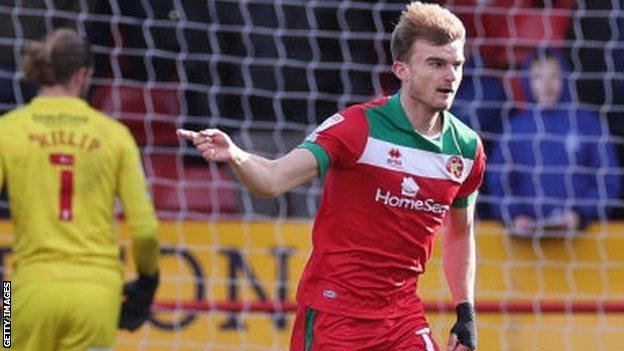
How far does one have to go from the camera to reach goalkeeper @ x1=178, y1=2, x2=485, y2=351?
5.55 m

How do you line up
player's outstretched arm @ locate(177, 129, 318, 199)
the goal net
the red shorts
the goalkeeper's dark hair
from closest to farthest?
player's outstretched arm @ locate(177, 129, 318, 199), the red shorts, the goalkeeper's dark hair, the goal net

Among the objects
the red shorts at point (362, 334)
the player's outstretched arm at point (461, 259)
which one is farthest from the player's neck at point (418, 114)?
the red shorts at point (362, 334)

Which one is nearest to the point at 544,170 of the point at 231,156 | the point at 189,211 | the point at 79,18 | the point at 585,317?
the point at 585,317

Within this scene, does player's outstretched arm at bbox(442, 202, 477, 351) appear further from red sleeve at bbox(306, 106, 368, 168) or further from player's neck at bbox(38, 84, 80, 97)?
player's neck at bbox(38, 84, 80, 97)

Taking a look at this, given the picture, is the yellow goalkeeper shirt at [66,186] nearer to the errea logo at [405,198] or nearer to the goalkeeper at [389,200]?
the goalkeeper at [389,200]

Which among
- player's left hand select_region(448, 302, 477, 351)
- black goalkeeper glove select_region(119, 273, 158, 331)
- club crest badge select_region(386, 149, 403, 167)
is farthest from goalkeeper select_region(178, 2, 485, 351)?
black goalkeeper glove select_region(119, 273, 158, 331)

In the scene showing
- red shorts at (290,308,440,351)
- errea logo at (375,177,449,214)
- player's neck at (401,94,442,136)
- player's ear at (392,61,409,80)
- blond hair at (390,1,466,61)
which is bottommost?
red shorts at (290,308,440,351)

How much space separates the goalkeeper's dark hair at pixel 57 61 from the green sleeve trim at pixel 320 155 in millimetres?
1890

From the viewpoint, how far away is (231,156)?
4.91 m

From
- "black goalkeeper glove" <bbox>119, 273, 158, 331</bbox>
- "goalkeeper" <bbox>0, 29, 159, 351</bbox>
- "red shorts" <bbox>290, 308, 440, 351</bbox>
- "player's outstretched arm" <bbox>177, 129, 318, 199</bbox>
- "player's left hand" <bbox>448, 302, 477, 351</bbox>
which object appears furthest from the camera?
"black goalkeeper glove" <bbox>119, 273, 158, 331</bbox>

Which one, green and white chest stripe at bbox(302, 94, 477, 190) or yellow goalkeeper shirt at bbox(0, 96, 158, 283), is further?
yellow goalkeeper shirt at bbox(0, 96, 158, 283)

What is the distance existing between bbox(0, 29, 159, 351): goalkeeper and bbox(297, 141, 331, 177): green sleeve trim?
1.63 meters

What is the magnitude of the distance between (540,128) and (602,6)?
37.1 inches

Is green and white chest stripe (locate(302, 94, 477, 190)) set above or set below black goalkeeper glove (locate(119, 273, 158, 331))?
above
